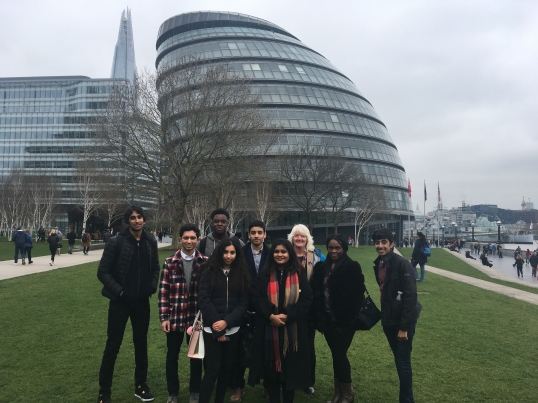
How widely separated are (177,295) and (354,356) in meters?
3.75

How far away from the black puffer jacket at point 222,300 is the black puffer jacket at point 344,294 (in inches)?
44.0

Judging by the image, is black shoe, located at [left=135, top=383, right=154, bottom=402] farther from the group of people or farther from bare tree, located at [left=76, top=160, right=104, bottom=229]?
bare tree, located at [left=76, top=160, right=104, bottom=229]

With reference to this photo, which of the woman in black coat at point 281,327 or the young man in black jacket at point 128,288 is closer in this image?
the woman in black coat at point 281,327

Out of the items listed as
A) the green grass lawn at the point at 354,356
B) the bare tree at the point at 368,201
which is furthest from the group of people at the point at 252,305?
the bare tree at the point at 368,201

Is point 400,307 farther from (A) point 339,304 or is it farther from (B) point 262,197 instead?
(B) point 262,197

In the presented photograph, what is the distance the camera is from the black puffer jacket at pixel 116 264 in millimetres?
5348

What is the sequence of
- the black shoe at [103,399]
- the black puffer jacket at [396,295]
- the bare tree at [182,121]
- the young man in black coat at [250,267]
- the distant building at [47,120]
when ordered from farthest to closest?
the distant building at [47,120] → the bare tree at [182,121] → the young man in black coat at [250,267] → the black shoe at [103,399] → the black puffer jacket at [396,295]

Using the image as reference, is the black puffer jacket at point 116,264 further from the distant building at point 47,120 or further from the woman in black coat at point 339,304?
the distant building at point 47,120

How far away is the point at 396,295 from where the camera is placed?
530cm

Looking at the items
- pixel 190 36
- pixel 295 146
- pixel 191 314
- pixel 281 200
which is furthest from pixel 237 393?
pixel 190 36

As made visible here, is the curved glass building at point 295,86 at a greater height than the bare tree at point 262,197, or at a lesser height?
greater

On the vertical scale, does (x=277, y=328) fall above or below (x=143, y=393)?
above

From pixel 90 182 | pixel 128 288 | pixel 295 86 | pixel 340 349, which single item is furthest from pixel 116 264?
pixel 295 86

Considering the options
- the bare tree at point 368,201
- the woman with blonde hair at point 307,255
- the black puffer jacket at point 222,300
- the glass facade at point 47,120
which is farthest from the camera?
the glass facade at point 47,120
